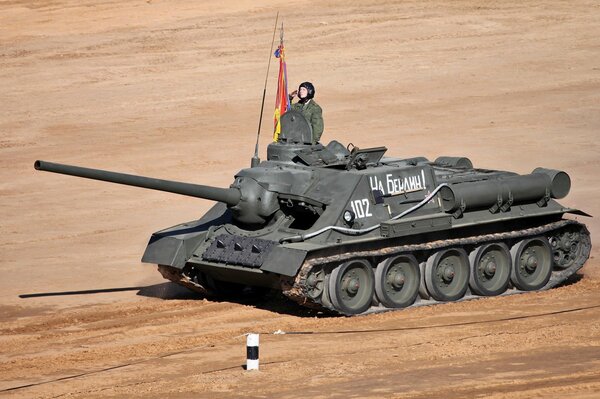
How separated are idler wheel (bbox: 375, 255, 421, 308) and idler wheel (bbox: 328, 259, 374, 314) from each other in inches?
6.3

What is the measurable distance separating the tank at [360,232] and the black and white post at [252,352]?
96.0 inches

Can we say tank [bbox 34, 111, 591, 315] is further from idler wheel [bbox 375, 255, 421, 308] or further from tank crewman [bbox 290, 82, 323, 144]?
tank crewman [bbox 290, 82, 323, 144]

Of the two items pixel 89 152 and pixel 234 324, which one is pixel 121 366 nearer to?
pixel 234 324

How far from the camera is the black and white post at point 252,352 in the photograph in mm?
18047

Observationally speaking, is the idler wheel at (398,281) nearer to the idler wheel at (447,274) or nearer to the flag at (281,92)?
the idler wheel at (447,274)

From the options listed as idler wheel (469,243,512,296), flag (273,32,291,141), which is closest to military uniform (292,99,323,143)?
flag (273,32,291,141)

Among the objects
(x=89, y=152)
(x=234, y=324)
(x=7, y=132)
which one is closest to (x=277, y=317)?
(x=234, y=324)

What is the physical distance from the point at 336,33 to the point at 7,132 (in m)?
11.0

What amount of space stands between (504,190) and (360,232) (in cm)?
274

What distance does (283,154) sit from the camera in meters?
23.0

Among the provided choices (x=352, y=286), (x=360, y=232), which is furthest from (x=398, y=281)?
(x=360, y=232)

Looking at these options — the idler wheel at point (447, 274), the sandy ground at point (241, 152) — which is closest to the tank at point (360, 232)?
the idler wheel at point (447, 274)

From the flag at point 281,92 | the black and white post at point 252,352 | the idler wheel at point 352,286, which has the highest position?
the flag at point 281,92

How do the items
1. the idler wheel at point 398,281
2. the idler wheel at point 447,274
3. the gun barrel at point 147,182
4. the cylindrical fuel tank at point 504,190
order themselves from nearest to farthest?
the gun barrel at point 147,182, the idler wheel at point 398,281, the idler wheel at point 447,274, the cylindrical fuel tank at point 504,190
